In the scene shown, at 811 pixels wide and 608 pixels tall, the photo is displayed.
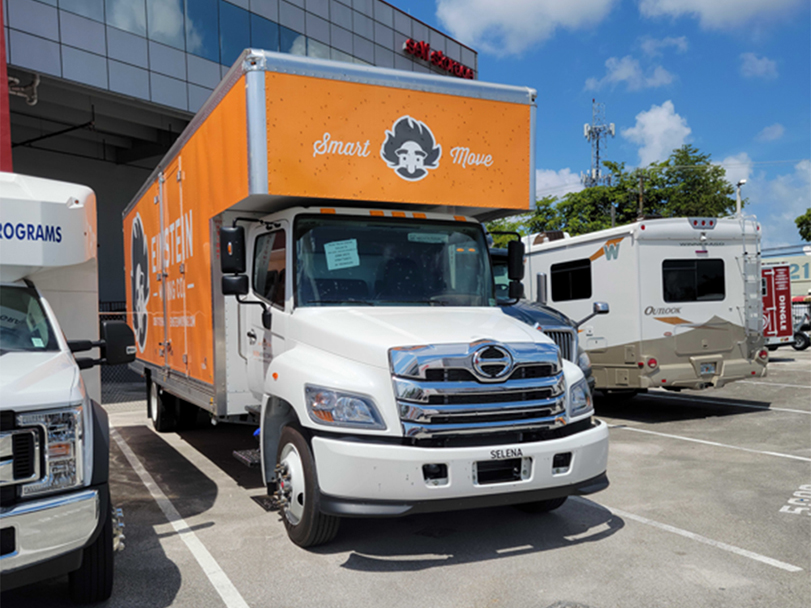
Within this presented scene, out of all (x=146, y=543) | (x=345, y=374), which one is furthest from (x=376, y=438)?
(x=146, y=543)

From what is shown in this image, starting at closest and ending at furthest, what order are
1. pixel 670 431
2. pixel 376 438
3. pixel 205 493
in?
1. pixel 376 438
2. pixel 205 493
3. pixel 670 431

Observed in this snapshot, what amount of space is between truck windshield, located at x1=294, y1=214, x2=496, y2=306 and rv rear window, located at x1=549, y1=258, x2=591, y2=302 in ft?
19.7

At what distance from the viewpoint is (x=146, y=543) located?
5160 millimetres

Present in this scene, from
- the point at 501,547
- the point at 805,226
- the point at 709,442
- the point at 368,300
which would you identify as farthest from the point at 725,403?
the point at 805,226

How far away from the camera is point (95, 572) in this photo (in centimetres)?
396

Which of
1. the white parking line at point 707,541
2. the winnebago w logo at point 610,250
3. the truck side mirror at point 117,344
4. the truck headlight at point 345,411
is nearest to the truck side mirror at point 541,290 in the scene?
the winnebago w logo at point 610,250

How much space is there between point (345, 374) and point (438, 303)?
53.8 inches

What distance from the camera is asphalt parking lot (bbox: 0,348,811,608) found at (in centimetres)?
413

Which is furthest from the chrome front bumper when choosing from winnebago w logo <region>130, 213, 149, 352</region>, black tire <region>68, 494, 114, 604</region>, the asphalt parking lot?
winnebago w logo <region>130, 213, 149, 352</region>

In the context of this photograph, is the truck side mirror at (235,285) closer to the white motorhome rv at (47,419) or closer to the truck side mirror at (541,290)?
the white motorhome rv at (47,419)

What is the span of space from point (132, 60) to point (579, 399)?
18.2 meters

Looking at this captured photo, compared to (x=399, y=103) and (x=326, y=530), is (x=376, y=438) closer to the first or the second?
(x=326, y=530)

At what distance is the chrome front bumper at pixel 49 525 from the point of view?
3.33 meters

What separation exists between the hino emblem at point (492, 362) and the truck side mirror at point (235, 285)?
198 cm
